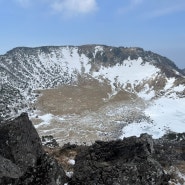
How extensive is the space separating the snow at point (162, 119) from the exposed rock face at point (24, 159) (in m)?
84.3

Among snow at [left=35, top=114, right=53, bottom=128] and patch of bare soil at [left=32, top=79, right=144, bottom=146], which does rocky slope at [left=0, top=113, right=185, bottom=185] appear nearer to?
patch of bare soil at [left=32, top=79, right=144, bottom=146]

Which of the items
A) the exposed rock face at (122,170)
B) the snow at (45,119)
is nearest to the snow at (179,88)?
the snow at (45,119)

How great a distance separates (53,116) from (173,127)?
1558 inches

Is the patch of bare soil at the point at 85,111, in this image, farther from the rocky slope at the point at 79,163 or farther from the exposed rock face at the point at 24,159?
the exposed rock face at the point at 24,159

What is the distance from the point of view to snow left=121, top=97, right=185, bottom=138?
348 feet

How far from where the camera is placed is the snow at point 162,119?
106125 mm

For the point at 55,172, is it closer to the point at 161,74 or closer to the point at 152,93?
the point at 152,93

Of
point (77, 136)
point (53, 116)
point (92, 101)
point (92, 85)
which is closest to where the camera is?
point (77, 136)

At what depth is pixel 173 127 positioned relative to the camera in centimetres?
10919

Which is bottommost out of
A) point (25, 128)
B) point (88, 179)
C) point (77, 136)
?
point (77, 136)

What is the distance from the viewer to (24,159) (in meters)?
17.2

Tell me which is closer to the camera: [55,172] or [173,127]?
[55,172]

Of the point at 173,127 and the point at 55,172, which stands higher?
the point at 55,172

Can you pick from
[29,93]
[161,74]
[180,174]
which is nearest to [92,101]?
[29,93]
